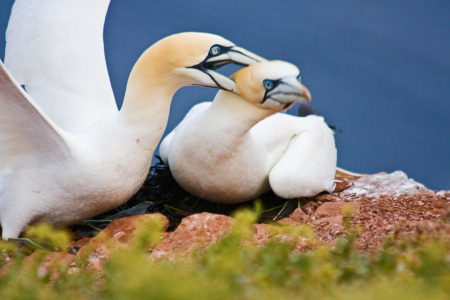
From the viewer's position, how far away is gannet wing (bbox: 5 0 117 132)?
4.95 meters

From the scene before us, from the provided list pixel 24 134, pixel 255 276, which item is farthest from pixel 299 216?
pixel 255 276

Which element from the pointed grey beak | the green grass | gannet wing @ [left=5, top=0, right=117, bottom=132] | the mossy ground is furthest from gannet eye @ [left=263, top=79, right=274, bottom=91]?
the green grass

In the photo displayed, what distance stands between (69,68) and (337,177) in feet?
7.91

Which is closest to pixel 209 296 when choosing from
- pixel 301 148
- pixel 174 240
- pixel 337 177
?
pixel 174 240

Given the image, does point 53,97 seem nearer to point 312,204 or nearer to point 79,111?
point 79,111

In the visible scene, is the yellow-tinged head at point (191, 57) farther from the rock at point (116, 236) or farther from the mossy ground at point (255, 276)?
the mossy ground at point (255, 276)

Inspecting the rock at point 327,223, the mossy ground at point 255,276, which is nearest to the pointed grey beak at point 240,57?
the rock at point 327,223

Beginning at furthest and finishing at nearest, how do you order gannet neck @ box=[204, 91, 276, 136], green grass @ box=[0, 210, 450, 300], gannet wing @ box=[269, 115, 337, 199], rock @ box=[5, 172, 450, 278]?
gannet wing @ box=[269, 115, 337, 199] → gannet neck @ box=[204, 91, 276, 136] → rock @ box=[5, 172, 450, 278] → green grass @ box=[0, 210, 450, 300]

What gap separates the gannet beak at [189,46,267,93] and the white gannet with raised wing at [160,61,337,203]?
0.06 metres

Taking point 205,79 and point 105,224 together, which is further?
point 105,224

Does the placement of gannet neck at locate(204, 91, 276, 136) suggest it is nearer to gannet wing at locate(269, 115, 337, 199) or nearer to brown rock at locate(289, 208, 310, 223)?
gannet wing at locate(269, 115, 337, 199)

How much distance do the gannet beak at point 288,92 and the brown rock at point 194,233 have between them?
81cm

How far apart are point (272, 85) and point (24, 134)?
153cm

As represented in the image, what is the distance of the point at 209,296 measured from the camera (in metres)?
1.89
